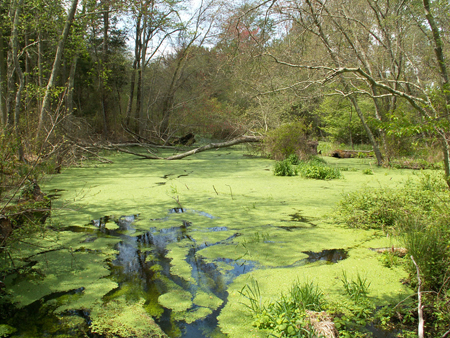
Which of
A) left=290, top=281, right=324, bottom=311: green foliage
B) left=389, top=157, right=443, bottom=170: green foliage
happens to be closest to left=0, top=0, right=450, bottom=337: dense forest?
left=389, top=157, right=443, bottom=170: green foliage

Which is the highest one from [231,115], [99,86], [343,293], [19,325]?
[99,86]

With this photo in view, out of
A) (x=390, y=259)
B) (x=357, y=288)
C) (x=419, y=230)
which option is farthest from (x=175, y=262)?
(x=419, y=230)

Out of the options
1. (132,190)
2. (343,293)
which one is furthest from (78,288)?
(132,190)

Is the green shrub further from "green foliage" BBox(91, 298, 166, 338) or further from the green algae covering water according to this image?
"green foliage" BBox(91, 298, 166, 338)

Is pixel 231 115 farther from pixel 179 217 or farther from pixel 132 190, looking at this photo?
pixel 179 217

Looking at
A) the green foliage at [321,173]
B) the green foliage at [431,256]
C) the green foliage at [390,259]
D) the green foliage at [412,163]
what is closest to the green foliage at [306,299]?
the green foliage at [431,256]

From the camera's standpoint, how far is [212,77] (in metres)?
17.8

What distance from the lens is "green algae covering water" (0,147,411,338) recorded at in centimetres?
238

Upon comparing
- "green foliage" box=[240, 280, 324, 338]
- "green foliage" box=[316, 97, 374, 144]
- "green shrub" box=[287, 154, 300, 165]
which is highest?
"green foliage" box=[316, 97, 374, 144]

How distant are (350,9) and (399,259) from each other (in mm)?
8062

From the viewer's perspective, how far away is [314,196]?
5980 mm

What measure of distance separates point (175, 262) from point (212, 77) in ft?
51.1

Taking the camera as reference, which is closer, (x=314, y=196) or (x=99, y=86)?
(x=314, y=196)

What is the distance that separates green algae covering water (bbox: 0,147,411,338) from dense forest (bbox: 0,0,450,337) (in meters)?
1.04
